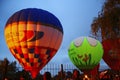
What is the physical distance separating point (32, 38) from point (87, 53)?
3.74 m

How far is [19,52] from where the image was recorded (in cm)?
1756

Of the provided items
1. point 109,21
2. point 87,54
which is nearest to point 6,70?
point 109,21

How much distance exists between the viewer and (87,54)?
19.5 metres

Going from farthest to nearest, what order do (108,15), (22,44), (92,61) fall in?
(92,61)
(22,44)
(108,15)

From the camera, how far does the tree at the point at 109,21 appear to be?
1538 cm

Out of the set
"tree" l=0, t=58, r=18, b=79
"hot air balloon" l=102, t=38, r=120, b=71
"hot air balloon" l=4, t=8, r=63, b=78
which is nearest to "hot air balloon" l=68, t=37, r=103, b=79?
"hot air balloon" l=102, t=38, r=120, b=71

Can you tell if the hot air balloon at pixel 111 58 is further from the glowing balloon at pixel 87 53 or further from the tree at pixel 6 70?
the tree at pixel 6 70

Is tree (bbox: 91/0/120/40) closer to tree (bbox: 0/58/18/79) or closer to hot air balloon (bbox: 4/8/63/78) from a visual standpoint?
hot air balloon (bbox: 4/8/63/78)

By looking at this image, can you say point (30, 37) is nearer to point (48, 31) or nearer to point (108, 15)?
point (48, 31)

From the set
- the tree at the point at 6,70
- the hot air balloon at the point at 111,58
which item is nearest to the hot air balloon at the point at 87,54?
the hot air balloon at the point at 111,58

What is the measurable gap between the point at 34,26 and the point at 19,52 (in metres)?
1.58

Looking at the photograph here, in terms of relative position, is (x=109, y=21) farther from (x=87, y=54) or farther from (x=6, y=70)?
(x=6, y=70)

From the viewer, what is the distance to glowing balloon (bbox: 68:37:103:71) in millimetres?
19500

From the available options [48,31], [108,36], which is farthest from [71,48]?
[108,36]
